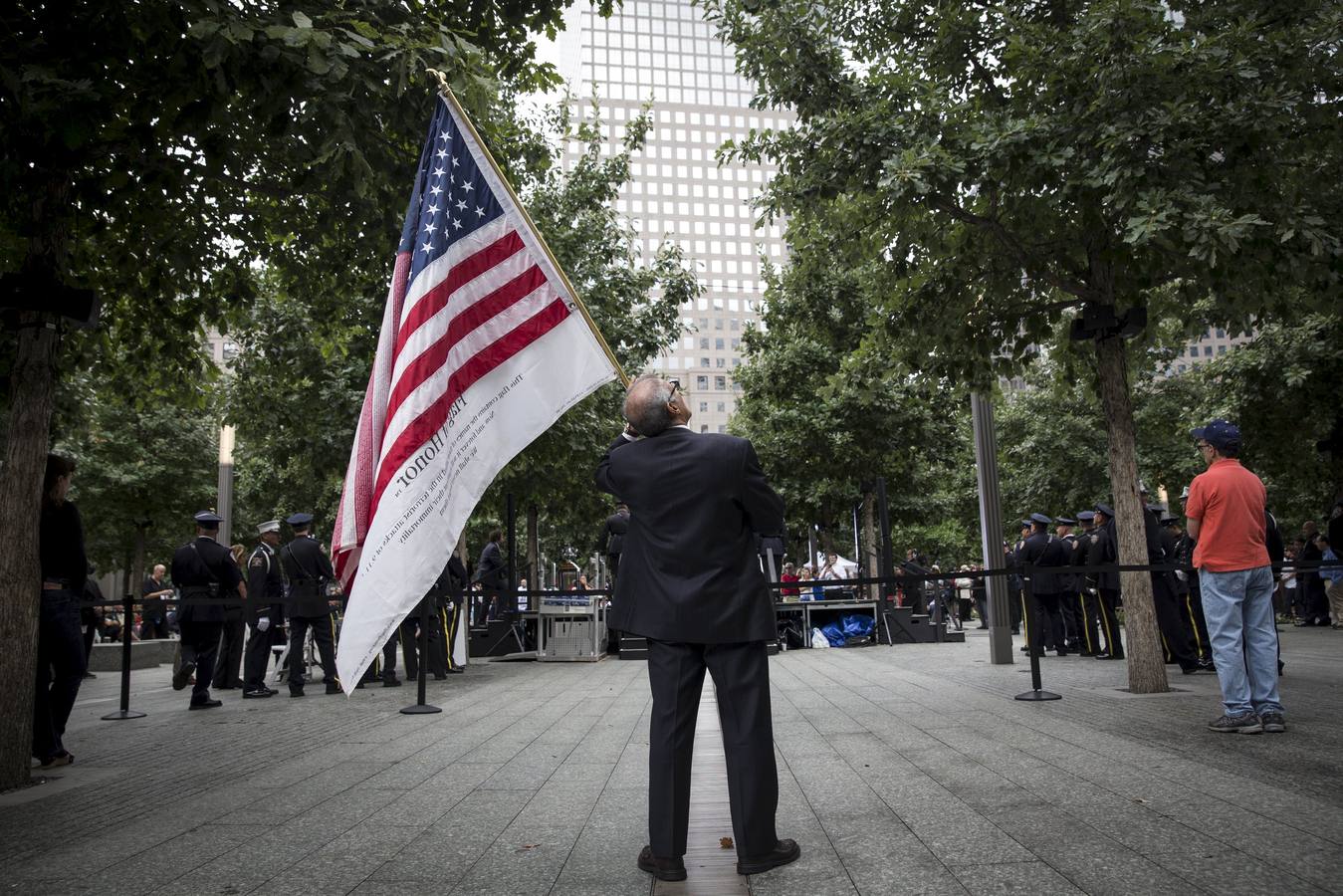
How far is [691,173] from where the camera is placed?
541 ft

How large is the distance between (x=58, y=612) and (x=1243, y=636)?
27.8 ft

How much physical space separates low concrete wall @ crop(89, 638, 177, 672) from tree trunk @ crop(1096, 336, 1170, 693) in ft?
53.1

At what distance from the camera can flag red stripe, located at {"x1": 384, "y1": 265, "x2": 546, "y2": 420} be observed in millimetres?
5262

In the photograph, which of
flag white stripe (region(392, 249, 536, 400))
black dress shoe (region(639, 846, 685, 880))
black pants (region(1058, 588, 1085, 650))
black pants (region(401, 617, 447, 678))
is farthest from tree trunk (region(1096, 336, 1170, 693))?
black pants (region(401, 617, 447, 678))

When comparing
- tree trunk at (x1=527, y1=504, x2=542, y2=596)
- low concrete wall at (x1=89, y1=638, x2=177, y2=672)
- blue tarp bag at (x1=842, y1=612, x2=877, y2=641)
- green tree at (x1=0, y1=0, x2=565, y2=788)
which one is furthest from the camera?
tree trunk at (x1=527, y1=504, x2=542, y2=596)

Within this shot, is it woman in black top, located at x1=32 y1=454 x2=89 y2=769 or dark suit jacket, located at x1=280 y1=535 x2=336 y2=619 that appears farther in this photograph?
dark suit jacket, located at x1=280 y1=535 x2=336 y2=619

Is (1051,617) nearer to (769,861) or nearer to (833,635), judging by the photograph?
(833,635)

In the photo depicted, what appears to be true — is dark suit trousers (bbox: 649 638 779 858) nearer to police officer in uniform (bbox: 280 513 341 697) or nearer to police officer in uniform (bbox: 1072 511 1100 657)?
police officer in uniform (bbox: 280 513 341 697)

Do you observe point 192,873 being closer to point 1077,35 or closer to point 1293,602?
point 1077,35

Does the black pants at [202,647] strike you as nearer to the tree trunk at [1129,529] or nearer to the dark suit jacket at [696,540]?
the dark suit jacket at [696,540]

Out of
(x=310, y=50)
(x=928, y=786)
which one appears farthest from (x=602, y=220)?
(x=928, y=786)

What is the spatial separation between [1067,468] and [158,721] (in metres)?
36.6

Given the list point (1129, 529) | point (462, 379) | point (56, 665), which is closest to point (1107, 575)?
point (1129, 529)

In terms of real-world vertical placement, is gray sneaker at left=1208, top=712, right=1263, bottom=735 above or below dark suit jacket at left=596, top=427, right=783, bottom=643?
below
